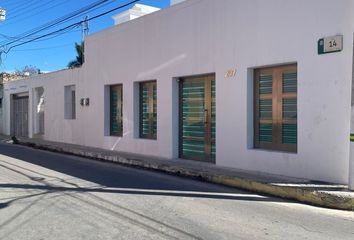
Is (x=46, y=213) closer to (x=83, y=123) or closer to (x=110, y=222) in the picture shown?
(x=110, y=222)

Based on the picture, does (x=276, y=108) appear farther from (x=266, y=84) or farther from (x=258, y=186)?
(x=258, y=186)

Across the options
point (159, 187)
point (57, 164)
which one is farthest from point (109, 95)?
point (159, 187)

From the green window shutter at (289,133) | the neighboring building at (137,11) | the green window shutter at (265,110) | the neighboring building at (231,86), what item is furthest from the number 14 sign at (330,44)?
the neighboring building at (137,11)

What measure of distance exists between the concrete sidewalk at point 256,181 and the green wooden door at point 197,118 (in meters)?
0.44

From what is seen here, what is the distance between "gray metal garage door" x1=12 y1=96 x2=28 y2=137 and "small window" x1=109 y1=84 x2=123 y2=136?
10228 mm

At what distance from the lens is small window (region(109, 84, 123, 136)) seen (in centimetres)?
1623

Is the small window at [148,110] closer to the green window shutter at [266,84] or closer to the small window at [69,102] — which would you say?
the green window shutter at [266,84]

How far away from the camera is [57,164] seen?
13430mm

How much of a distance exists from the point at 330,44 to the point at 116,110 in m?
9.65

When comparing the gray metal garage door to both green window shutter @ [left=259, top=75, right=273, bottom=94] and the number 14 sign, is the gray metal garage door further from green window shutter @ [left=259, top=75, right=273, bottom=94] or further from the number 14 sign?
the number 14 sign

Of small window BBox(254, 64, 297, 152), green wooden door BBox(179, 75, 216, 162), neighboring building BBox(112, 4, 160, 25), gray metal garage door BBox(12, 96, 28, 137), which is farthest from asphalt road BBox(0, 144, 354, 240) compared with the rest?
neighboring building BBox(112, 4, 160, 25)

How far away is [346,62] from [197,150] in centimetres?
543

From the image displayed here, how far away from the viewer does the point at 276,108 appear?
1018 cm

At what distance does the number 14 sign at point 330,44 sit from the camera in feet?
27.8
